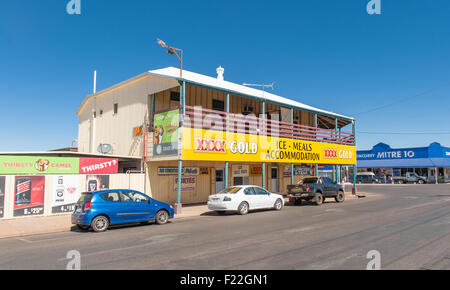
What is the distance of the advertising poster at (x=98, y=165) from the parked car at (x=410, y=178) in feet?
166

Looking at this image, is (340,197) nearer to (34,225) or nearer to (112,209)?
(112,209)

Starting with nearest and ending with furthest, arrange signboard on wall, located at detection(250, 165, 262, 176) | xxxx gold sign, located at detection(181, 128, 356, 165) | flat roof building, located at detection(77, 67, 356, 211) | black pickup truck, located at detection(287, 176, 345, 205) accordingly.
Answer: xxxx gold sign, located at detection(181, 128, 356, 165), flat roof building, located at detection(77, 67, 356, 211), black pickup truck, located at detection(287, 176, 345, 205), signboard on wall, located at detection(250, 165, 262, 176)

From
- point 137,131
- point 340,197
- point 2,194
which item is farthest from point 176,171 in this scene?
point 340,197

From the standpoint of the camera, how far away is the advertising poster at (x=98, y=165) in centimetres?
1661

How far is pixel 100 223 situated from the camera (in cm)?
Answer: 1159

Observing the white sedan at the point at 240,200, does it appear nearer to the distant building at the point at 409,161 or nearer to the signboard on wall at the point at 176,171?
the signboard on wall at the point at 176,171

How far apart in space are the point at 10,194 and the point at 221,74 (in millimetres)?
18738

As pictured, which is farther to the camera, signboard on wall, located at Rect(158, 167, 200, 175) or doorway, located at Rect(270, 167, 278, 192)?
doorway, located at Rect(270, 167, 278, 192)

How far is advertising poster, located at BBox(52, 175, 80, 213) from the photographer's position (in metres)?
15.5

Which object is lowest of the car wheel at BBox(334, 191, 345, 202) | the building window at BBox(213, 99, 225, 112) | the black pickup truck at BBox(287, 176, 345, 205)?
the car wheel at BBox(334, 191, 345, 202)

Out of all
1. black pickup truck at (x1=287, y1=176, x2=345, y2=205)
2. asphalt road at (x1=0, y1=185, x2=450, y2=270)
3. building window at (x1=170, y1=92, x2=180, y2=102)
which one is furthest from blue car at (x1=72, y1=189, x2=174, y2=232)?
black pickup truck at (x1=287, y1=176, x2=345, y2=205)

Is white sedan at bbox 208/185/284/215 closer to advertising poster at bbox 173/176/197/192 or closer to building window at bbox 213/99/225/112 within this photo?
advertising poster at bbox 173/176/197/192

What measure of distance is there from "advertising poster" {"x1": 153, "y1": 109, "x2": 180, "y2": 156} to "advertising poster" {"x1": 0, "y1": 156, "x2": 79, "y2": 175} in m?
4.33
